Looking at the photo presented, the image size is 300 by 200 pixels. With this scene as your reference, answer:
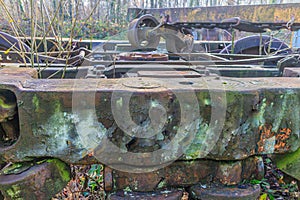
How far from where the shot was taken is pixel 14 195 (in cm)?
142

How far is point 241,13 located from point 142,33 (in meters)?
1.38

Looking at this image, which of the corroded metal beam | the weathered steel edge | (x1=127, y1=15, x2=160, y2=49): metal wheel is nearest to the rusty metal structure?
the weathered steel edge

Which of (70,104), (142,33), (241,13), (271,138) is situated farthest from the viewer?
(142,33)

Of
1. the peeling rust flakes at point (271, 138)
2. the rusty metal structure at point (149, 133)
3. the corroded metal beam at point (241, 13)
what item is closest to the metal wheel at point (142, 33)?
the corroded metal beam at point (241, 13)

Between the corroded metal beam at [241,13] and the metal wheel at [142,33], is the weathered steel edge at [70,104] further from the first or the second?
the metal wheel at [142,33]

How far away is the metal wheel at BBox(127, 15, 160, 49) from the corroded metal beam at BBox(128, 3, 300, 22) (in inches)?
15.8

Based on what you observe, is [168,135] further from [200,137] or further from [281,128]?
[281,128]

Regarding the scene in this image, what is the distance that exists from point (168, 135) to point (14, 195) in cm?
82

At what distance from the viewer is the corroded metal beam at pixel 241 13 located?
3271mm

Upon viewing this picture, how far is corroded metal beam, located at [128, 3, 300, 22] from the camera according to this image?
3.27 m

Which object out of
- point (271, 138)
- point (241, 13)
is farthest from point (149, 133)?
point (241, 13)

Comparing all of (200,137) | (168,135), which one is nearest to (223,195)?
(200,137)

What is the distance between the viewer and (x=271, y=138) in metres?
1.55

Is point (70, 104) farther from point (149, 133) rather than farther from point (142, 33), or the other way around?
point (142, 33)
